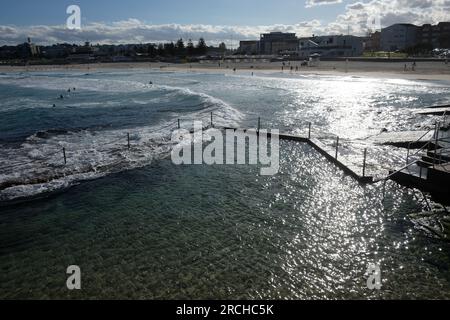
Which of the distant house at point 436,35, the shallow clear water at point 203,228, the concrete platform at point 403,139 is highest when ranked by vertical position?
the distant house at point 436,35

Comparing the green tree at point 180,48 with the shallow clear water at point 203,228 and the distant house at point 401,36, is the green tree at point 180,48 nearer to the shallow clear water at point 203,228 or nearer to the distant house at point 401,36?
the distant house at point 401,36

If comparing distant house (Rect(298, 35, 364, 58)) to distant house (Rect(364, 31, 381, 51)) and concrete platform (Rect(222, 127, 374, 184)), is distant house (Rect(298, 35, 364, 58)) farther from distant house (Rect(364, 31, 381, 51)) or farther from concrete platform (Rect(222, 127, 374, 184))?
concrete platform (Rect(222, 127, 374, 184))

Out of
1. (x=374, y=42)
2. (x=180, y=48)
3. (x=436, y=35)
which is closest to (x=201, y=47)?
(x=180, y=48)

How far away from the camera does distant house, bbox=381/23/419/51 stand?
484 ft

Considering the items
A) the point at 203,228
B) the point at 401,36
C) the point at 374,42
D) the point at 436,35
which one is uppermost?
the point at 374,42

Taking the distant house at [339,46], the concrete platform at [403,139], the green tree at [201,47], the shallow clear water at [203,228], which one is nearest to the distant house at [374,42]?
the distant house at [339,46]

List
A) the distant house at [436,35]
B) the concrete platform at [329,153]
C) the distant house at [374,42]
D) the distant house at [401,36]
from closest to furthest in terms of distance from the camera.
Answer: the concrete platform at [329,153]
the distant house at [436,35]
the distant house at [401,36]
the distant house at [374,42]

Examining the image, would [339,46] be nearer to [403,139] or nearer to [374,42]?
[374,42]

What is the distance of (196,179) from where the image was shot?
627 inches

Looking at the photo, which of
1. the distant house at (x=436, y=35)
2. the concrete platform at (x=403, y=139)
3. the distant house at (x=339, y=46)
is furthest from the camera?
the distant house at (x=339, y=46)

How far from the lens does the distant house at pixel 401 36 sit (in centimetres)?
14738

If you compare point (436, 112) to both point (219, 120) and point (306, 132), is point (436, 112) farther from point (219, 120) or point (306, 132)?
point (219, 120)

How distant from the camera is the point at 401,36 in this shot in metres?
149
